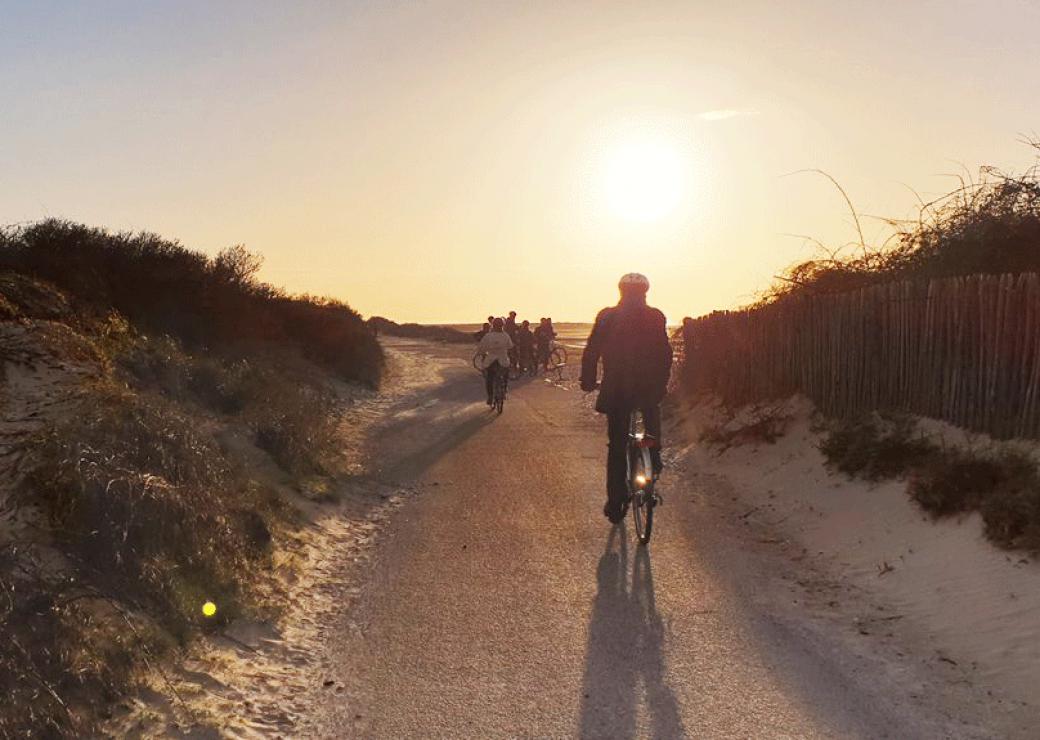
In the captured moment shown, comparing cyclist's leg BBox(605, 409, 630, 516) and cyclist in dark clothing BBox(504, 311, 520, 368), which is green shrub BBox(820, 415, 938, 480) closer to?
cyclist's leg BBox(605, 409, 630, 516)

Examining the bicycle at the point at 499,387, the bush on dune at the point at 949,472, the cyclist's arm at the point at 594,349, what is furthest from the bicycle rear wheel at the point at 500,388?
the cyclist's arm at the point at 594,349

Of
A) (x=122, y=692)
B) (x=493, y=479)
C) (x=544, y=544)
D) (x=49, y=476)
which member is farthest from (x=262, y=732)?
(x=493, y=479)

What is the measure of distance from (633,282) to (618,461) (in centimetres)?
163

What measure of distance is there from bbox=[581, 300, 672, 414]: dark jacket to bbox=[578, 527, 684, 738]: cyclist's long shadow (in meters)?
1.66

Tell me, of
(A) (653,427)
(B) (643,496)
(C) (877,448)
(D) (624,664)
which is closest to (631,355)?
(A) (653,427)

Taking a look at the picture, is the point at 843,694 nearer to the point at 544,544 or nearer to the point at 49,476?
the point at 544,544

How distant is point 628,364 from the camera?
8.08 m

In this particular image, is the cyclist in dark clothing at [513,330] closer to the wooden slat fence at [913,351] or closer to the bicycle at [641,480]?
the wooden slat fence at [913,351]

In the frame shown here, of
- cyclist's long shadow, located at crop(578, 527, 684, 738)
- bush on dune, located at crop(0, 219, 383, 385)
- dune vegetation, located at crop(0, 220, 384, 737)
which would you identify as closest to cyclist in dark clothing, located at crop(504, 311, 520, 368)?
bush on dune, located at crop(0, 219, 383, 385)

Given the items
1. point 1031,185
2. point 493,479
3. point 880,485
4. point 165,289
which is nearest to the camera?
point 880,485

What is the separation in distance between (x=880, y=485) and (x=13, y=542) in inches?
285

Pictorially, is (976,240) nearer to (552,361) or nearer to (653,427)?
(653,427)

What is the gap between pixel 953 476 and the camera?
746 cm

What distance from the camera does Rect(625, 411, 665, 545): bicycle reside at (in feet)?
26.0
